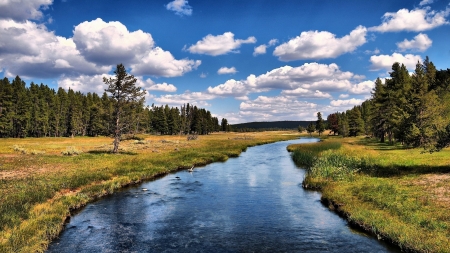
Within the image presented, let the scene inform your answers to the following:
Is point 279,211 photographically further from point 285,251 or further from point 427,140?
point 427,140

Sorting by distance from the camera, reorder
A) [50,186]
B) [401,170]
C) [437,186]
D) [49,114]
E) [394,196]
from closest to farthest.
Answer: [394,196], [437,186], [50,186], [401,170], [49,114]

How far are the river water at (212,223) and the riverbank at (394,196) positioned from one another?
0.97m

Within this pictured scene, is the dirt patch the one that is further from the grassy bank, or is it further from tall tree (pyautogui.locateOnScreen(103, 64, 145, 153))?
tall tree (pyautogui.locateOnScreen(103, 64, 145, 153))

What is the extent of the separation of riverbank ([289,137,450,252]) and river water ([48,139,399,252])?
0.97 meters

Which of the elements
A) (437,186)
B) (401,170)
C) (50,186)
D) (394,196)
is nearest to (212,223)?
(394,196)

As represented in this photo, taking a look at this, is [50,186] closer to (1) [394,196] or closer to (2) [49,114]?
Result: (1) [394,196]

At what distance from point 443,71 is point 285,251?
79.2 m

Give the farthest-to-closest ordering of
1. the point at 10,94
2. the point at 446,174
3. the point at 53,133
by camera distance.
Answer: the point at 53,133, the point at 10,94, the point at 446,174

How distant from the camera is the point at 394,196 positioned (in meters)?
20.5

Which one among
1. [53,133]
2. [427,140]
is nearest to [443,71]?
[427,140]

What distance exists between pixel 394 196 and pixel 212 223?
41.4 feet

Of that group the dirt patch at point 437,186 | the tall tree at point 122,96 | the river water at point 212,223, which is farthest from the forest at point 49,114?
the dirt patch at point 437,186

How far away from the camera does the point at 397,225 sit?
15938mm

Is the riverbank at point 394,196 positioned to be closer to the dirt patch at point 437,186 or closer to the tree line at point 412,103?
the dirt patch at point 437,186
